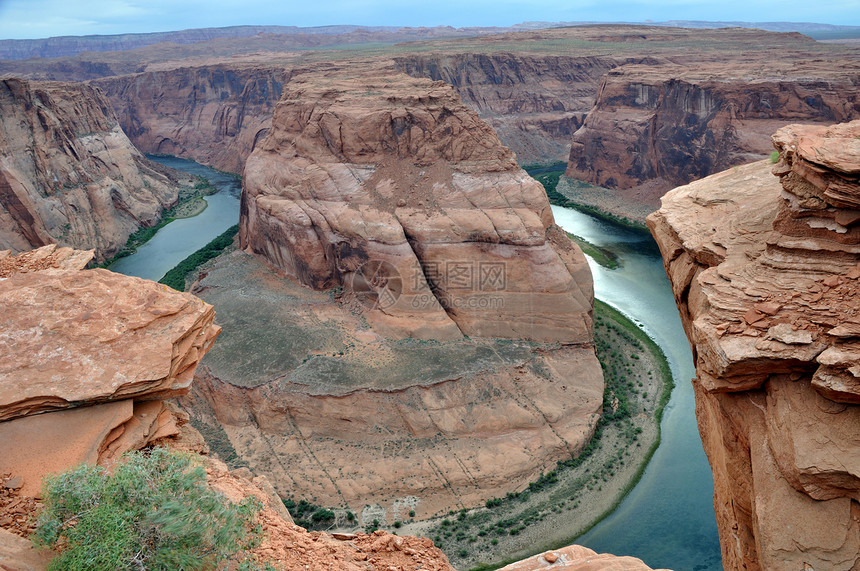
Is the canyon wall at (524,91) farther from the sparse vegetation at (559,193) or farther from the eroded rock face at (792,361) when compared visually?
the eroded rock face at (792,361)

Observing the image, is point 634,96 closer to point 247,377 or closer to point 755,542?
point 247,377

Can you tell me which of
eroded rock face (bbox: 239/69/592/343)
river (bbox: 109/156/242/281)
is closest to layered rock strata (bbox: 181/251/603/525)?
eroded rock face (bbox: 239/69/592/343)

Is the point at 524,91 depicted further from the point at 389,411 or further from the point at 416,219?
the point at 389,411

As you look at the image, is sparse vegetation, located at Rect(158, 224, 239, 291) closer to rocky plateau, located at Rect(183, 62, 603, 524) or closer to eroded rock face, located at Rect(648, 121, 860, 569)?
rocky plateau, located at Rect(183, 62, 603, 524)

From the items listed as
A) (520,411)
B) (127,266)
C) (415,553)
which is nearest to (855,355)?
(415,553)

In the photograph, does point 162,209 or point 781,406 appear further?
point 162,209

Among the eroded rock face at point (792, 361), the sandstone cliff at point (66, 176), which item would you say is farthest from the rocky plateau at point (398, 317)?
the sandstone cliff at point (66, 176)
